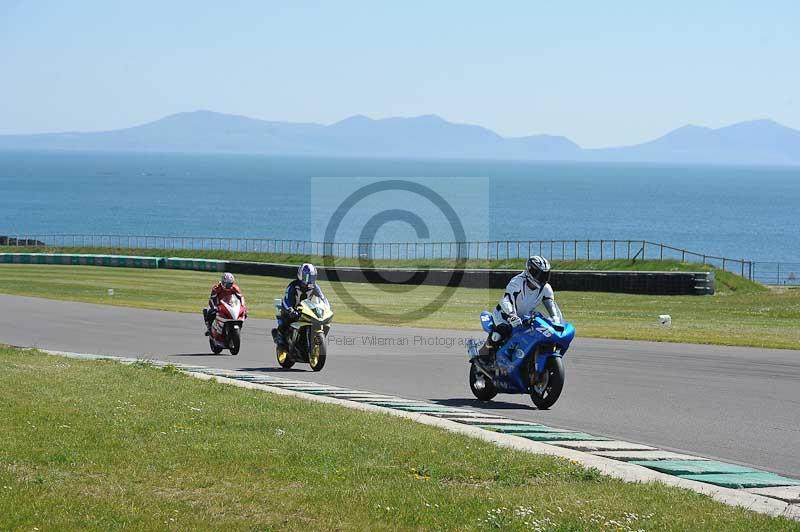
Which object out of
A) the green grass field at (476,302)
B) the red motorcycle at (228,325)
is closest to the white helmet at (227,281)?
the red motorcycle at (228,325)

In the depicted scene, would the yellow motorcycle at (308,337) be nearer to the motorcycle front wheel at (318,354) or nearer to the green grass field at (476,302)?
the motorcycle front wheel at (318,354)

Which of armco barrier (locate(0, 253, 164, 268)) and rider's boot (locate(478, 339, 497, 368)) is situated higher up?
armco barrier (locate(0, 253, 164, 268))

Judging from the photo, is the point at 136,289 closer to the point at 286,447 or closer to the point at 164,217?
the point at 286,447

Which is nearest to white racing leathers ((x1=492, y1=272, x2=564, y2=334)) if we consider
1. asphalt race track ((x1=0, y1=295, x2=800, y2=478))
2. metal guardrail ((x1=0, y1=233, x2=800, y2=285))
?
asphalt race track ((x1=0, y1=295, x2=800, y2=478))

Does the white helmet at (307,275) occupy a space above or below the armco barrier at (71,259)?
above

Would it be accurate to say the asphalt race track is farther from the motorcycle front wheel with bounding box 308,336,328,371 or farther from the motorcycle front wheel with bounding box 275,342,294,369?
the motorcycle front wheel with bounding box 308,336,328,371

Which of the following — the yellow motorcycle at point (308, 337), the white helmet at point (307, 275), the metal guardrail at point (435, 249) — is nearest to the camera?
the yellow motorcycle at point (308, 337)

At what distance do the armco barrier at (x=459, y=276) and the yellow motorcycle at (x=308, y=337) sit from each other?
2844 cm

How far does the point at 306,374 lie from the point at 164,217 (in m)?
171

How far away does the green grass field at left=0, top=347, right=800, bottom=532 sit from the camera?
829 cm

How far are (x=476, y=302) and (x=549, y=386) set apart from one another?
3106 centimetres

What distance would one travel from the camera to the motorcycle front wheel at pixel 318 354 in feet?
70.6

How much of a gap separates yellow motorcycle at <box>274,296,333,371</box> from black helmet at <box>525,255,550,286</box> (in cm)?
568

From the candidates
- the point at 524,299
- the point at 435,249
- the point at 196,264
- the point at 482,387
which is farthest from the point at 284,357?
the point at 435,249
